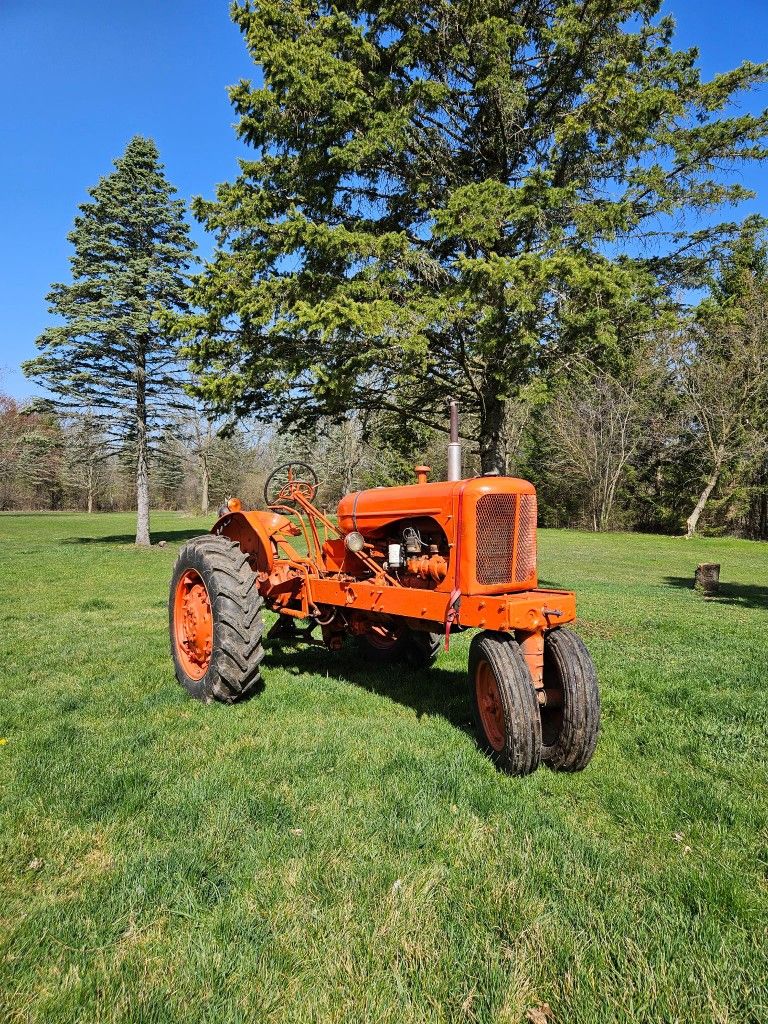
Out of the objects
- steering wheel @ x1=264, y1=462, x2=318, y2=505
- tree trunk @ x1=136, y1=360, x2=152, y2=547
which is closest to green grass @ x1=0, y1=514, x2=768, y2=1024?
steering wheel @ x1=264, y1=462, x2=318, y2=505

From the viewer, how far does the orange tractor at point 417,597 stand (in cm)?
332

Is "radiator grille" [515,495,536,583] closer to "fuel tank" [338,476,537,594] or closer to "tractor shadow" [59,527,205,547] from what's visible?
"fuel tank" [338,476,537,594]

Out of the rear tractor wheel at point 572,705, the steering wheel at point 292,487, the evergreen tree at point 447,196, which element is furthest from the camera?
the evergreen tree at point 447,196

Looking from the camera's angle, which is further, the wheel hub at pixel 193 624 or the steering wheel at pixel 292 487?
the steering wheel at pixel 292 487

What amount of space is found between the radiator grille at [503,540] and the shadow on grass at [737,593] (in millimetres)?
8104

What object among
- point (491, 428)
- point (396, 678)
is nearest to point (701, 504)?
point (491, 428)

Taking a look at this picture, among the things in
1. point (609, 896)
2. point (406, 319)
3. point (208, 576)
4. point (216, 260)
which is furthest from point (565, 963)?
point (216, 260)

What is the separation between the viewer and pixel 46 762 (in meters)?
3.35

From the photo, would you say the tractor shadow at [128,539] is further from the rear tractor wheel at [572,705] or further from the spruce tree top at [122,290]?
the rear tractor wheel at [572,705]

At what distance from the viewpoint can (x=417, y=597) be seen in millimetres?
3842

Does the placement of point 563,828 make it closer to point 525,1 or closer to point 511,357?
point 511,357

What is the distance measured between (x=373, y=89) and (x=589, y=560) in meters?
13.5

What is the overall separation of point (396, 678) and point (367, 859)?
269 centimetres

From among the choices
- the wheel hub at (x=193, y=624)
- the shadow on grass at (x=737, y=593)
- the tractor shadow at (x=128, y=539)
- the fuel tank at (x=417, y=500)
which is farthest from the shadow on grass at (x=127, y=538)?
the fuel tank at (x=417, y=500)
